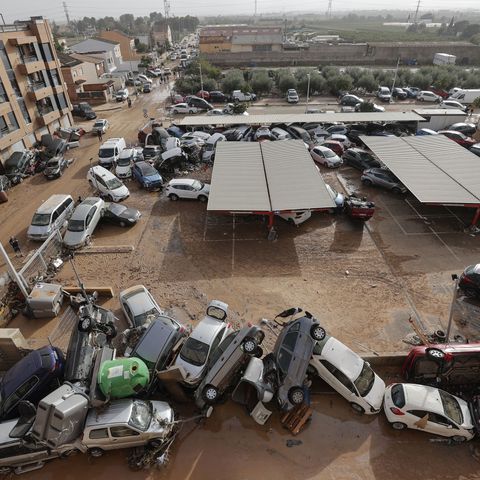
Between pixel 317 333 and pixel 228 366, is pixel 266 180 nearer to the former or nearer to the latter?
pixel 317 333

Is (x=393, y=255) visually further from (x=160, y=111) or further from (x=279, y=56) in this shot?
(x=279, y=56)

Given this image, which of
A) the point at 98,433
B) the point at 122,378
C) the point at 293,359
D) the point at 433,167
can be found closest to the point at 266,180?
the point at 433,167

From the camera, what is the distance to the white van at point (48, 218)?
59.2 ft

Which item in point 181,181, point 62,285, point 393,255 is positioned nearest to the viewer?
point 62,285

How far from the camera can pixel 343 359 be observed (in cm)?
1031

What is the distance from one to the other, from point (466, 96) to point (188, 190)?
125 feet

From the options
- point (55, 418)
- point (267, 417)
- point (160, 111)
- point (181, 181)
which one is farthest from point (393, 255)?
point (160, 111)

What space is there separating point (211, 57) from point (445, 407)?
7389 cm

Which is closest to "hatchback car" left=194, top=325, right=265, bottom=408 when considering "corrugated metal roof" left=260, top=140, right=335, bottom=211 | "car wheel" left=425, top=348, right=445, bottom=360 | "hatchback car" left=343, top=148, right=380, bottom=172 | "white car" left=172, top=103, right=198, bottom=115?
"car wheel" left=425, top=348, right=445, bottom=360

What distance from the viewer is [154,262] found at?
16.4 m

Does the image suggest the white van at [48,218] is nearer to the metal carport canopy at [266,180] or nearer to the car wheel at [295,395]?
the metal carport canopy at [266,180]

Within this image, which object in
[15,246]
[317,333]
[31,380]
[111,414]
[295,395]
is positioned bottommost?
[15,246]

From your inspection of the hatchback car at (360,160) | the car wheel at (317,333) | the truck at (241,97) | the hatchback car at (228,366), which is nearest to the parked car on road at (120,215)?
the hatchback car at (228,366)

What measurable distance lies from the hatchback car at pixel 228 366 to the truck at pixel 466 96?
43.8 m
